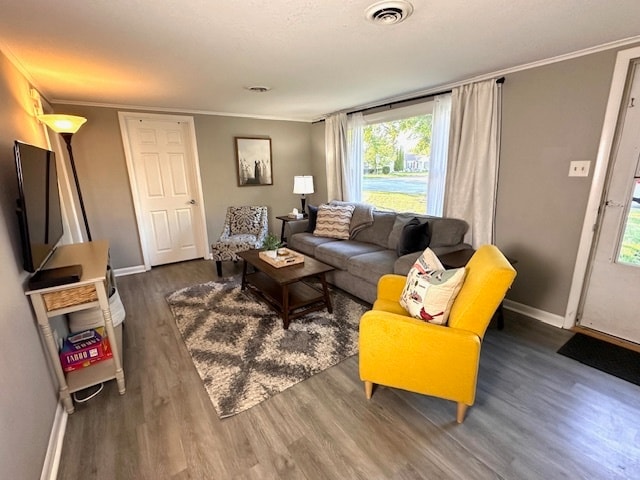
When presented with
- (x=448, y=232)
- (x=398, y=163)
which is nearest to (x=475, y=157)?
(x=448, y=232)

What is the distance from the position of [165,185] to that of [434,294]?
3.94m

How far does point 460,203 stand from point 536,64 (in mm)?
1278

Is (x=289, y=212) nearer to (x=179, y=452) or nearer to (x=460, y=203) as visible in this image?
(x=460, y=203)

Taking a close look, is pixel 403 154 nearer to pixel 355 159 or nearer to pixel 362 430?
pixel 355 159

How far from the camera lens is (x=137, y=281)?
3.77 metres

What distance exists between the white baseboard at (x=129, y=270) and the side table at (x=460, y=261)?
3.84 metres

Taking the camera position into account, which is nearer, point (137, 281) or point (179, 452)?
point (179, 452)

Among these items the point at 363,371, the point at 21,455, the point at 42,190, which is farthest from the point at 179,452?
the point at 42,190

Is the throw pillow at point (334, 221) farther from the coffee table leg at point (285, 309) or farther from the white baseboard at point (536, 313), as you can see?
the white baseboard at point (536, 313)

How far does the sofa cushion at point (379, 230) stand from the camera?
11.6 feet

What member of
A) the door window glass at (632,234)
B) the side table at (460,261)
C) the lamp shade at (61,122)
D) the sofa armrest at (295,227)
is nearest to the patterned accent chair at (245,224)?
the sofa armrest at (295,227)

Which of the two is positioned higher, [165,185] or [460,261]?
[165,185]

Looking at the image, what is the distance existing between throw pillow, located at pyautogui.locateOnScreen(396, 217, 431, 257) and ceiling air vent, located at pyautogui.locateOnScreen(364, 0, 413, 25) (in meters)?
1.74

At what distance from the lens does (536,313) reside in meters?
2.69
